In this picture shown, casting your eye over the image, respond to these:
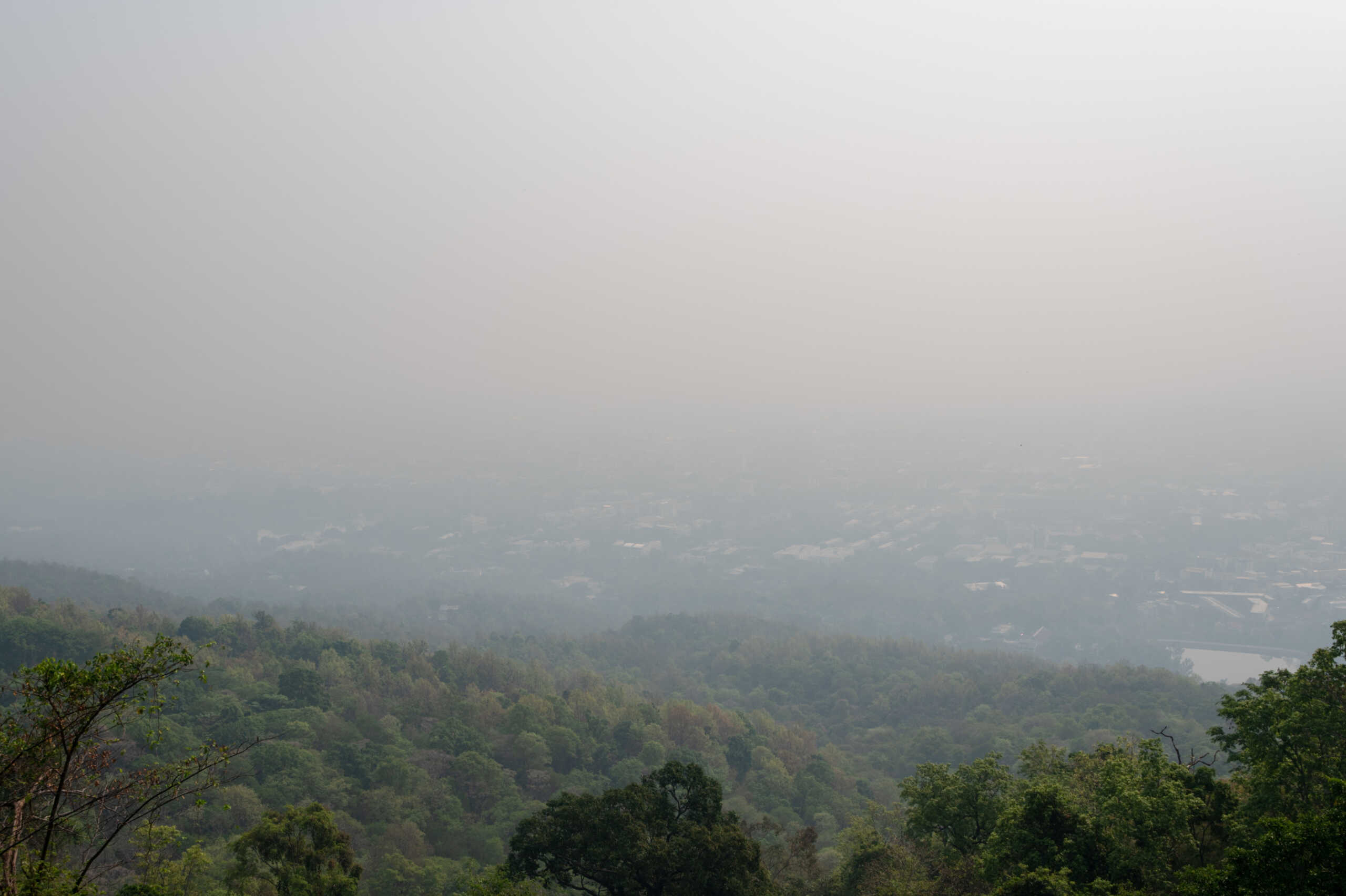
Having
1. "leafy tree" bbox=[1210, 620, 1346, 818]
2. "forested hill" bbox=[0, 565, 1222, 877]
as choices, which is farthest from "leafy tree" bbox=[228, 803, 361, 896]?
"leafy tree" bbox=[1210, 620, 1346, 818]

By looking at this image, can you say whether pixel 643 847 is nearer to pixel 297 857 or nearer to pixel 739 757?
pixel 297 857

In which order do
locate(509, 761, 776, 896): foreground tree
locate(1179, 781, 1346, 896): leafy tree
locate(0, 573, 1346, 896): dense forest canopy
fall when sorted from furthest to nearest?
locate(509, 761, 776, 896): foreground tree → locate(0, 573, 1346, 896): dense forest canopy → locate(1179, 781, 1346, 896): leafy tree

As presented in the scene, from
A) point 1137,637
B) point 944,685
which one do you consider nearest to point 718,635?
point 944,685

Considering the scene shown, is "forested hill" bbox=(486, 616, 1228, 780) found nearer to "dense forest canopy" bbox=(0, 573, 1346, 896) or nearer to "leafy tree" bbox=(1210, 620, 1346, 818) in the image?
"dense forest canopy" bbox=(0, 573, 1346, 896)

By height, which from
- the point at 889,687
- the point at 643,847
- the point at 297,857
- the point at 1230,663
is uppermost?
the point at 297,857

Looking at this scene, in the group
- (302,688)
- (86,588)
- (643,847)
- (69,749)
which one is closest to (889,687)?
(302,688)

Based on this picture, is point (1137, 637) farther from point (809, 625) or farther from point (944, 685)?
point (944, 685)

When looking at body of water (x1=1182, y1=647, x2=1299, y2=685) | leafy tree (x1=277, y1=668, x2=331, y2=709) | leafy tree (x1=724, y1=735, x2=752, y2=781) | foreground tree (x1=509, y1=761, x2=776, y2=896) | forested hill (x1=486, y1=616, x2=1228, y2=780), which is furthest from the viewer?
body of water (x1=1182, y1=647, x2=1299, y2=685)

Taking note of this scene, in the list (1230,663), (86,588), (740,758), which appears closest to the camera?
(740,758)
